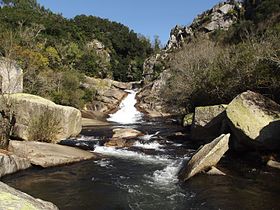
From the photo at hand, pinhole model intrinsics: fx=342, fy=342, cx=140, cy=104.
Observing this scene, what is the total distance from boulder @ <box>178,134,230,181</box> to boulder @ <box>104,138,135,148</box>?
6.09m

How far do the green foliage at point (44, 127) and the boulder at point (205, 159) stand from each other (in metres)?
8.05

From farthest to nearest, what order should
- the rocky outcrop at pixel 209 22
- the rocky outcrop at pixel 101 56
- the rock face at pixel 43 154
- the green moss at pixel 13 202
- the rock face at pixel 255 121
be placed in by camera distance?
the rocky outcrop at pixel 209 22
the rocky outcrop at pixel 101 56
the rock face at pixel 43 154
the rock face at pixel 255 121
the green moss at pixel 13 202

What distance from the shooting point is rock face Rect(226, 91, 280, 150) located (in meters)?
14.2

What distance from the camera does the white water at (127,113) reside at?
36056 mm

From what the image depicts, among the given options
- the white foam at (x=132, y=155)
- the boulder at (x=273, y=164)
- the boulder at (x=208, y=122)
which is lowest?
→ the white foam at (x=132, y=155)

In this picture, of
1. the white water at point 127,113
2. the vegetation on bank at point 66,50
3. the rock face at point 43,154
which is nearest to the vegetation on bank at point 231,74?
the white water at point 127,113

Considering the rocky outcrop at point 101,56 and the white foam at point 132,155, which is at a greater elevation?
the rocky outcrop at point 101,56

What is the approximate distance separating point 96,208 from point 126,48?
67466mm

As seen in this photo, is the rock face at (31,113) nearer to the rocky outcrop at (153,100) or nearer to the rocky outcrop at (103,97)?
the rocky outcrop at (153,100)

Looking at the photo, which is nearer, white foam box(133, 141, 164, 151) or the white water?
white foam box(133, 141, 164, 151)

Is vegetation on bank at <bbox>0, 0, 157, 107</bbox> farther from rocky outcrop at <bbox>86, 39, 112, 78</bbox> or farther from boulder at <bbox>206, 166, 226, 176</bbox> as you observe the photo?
boulder at <bbox>206, 166, 226, 176</bbox>

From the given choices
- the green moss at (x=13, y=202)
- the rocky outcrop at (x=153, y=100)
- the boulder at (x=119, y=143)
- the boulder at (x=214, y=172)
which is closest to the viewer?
the green moss at (x=13, y=202)

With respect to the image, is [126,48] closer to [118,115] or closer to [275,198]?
[118,115]

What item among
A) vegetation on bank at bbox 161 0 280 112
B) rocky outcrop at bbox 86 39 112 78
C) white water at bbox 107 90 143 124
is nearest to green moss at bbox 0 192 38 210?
vegetation on bank at bbox 161 0 280 112
